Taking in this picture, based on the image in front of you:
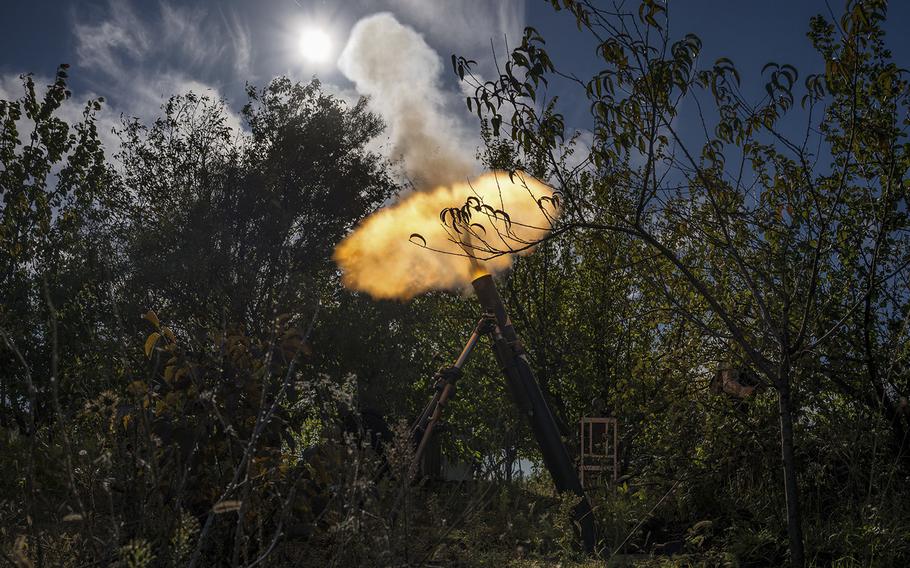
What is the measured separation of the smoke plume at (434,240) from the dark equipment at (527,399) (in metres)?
0.60

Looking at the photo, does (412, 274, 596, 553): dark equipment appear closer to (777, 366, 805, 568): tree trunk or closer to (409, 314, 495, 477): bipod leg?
(409, 314, 495, 477): bipod leg

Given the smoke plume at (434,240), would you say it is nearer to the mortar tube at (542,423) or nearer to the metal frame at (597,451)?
the mortar tube at (542,423)

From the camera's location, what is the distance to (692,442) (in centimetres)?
885

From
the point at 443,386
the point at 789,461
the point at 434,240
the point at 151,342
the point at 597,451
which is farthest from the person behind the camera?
the point at 597,451

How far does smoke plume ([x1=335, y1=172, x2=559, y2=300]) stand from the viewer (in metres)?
6.66

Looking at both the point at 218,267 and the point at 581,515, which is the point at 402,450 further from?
the point at 218,267

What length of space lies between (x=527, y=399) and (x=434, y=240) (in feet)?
Answer: 10.0

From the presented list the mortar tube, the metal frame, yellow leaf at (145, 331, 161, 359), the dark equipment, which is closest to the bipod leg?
the dark equipment

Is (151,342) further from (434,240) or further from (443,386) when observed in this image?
(434,240)

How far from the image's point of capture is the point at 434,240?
991 centimetres

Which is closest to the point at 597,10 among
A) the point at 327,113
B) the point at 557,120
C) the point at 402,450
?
the point at 557,120

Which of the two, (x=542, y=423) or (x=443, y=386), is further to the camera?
(x=542, y=423)

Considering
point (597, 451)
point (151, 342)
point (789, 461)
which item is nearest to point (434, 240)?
point (597, 451)

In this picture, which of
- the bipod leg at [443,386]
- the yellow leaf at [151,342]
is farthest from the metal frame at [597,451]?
the yellow leaf at [151,342]
